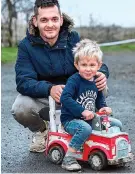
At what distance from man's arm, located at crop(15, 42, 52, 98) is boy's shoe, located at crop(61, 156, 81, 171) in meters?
0.64

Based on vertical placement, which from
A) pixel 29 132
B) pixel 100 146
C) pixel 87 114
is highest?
pixel 87 114

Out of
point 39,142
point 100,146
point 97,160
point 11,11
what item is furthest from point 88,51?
point 11,11

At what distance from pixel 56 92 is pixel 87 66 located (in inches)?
14.0

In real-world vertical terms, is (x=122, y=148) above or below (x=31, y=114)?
below

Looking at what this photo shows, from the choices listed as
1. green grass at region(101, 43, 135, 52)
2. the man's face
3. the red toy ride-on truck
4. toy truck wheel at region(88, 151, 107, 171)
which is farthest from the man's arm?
green grass at region(101, 43, 135, 52)

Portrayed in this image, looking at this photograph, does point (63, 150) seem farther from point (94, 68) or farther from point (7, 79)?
point (7, 79)

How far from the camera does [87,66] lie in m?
4.45

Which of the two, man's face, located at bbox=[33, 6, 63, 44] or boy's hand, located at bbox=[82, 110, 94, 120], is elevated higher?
man's face, located at bbox=[33, 6, 63, 44]

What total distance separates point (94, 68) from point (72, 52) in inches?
20.9

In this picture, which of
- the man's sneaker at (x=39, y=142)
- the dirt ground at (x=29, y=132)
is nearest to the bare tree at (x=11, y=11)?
the dirt ground at (x=29, y=132)

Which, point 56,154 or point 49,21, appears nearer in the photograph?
point 56,154

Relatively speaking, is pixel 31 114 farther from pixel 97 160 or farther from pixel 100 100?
pixel 97 160

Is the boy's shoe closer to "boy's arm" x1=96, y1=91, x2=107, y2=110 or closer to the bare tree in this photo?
"boy's arm" x1=96, y1=91, x2=107, y2=110

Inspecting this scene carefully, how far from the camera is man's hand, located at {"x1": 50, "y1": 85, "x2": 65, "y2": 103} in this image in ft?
14.9
